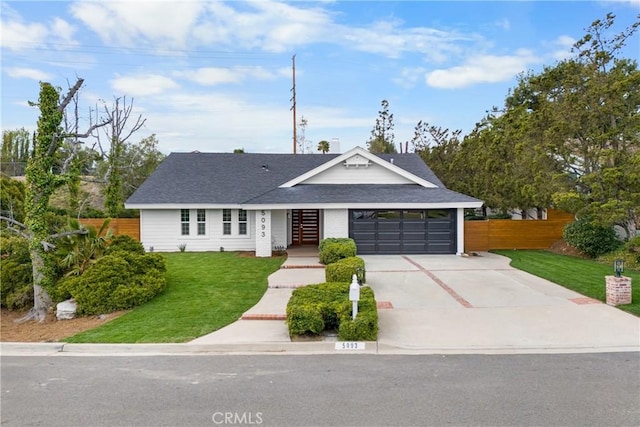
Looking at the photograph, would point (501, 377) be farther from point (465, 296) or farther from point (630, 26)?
point (630, 26)

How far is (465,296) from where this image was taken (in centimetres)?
1105

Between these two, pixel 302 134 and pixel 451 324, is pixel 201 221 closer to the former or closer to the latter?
pixel 451 324

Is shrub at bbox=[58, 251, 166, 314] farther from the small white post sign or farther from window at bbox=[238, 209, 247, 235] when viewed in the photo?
window at bbox=[238, 209, 247, 235]

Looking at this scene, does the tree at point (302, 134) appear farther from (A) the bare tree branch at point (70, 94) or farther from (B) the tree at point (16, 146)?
(A) the bare tree branch at point (70, 94)

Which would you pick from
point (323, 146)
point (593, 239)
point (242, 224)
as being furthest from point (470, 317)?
point (323, 146)

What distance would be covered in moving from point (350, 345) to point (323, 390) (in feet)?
6.04

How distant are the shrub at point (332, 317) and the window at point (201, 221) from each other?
13.0m

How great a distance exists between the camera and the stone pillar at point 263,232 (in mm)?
18781

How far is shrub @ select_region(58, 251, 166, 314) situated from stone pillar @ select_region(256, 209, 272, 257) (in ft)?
24.1

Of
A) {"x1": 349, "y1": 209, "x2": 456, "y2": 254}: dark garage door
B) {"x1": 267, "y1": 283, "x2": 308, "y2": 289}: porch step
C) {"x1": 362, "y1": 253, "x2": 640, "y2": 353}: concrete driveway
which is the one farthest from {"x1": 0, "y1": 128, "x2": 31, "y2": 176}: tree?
{"x1": 362, "y1": 253, "x2": 640, "y2": 353}: concrete driveway

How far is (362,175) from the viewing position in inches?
819

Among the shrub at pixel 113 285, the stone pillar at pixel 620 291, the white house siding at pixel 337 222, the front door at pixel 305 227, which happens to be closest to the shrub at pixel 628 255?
the stone pillar at pixel 620 291

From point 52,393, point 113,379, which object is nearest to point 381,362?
point 113,379

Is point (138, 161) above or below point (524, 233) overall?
above
